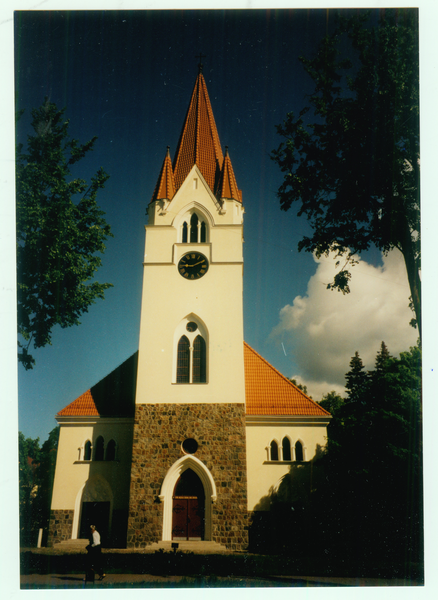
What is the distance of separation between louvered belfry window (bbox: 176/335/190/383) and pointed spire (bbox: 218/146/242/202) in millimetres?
6456

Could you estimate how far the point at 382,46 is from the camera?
1220cm

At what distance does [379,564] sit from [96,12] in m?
14.8

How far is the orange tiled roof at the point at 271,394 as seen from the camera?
62.5ft

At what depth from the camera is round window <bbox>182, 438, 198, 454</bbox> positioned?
16.8m

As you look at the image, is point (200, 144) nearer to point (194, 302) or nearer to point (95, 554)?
point (194, 302)

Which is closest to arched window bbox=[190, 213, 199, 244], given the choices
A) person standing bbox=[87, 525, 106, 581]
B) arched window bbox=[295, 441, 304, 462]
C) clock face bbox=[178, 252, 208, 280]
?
clock face bbox=[178, 252, 208, 280]

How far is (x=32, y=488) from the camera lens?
20.4 m

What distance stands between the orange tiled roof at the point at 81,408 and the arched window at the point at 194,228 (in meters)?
7.76

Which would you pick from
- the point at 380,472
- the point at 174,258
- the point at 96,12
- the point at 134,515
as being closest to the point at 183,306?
the point at 174,258

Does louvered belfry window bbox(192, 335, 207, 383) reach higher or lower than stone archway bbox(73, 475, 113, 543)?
higher

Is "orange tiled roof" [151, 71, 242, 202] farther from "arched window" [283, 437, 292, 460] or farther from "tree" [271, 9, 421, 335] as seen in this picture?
"arched window" [283, 437, 292, 460]

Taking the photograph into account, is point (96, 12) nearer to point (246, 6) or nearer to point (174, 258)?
point (246, 6)

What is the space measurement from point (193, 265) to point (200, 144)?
6522mm

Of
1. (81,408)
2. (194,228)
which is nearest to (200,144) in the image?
(194,228)
